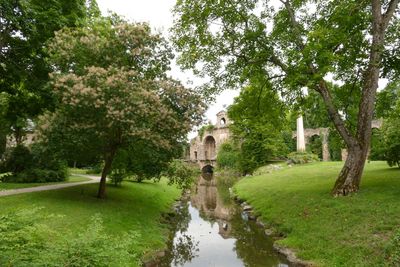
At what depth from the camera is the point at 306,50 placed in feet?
39.1

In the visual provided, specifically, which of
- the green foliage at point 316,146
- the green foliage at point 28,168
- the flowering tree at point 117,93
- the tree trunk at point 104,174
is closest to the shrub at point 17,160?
the green foliage at point 28,168

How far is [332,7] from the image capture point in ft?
49.2

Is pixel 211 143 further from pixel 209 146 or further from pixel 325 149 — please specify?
pixel 325 149

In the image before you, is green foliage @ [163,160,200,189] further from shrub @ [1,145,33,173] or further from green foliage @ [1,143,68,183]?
shrub @ [1,145,33,173]

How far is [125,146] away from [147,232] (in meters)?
4.36

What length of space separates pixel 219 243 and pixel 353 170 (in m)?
6.28

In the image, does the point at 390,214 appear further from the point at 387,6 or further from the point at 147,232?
the point at 387,6

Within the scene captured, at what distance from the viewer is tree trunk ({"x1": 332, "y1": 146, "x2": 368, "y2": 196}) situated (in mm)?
13711

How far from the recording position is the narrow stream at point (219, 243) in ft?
36.8

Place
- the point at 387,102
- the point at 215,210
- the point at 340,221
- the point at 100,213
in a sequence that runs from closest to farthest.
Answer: the point at 340,221 → the point at 100,213 → the point at 387,102 → the point at 215,210

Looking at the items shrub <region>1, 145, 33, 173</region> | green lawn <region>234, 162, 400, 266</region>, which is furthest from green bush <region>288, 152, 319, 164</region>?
shrub <region>1, 145, 33, 173</region>

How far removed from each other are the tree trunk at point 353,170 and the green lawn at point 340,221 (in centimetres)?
43

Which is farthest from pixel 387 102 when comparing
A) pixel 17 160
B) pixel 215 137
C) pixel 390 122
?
pixel 215 137

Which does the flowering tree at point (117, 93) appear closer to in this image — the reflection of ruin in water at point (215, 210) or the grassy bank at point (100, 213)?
the grassy bank at point (100, 213)
